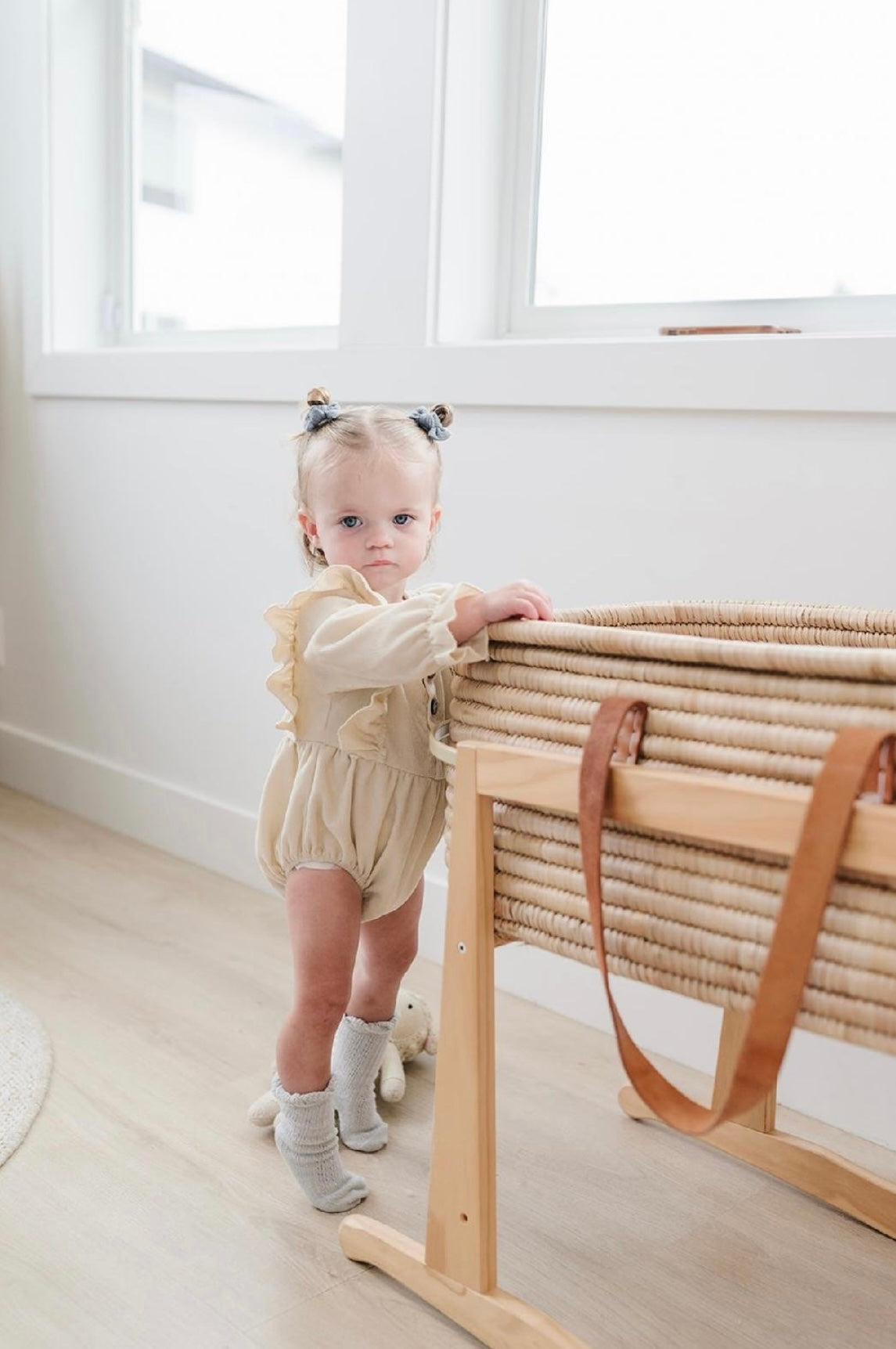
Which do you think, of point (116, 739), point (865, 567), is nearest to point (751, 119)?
point (865, 567)

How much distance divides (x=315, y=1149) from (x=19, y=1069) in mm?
447

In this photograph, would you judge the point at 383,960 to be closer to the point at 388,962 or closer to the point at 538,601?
the point at 388,962

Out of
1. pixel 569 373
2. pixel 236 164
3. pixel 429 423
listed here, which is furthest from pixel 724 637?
pixel 236 164

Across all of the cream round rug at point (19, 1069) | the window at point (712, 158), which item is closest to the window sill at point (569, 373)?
the window at point (712, 158)

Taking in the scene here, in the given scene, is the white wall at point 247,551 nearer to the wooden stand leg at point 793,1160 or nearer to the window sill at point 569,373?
the window sill at point 569,373

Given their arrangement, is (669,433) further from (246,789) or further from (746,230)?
(246,789)

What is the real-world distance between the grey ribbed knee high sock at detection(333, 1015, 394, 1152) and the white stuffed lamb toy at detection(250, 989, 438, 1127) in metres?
0.07

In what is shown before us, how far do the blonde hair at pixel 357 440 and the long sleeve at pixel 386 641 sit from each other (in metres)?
0.14

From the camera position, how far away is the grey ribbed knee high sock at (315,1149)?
3.98 ft

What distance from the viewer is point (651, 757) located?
2.84ft

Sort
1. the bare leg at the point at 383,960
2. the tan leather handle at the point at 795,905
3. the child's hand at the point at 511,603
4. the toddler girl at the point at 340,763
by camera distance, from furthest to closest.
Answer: the bare leg at the point at 383,960 → the toddler girl at the point at 340,763 → the child's hand at the point at 511,603 → the tan leather handle at the point at 795,905

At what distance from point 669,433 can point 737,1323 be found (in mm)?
933

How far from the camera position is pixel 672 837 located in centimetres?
85

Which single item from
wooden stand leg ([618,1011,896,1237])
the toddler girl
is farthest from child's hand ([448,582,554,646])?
wooden stand leg ([618,1011,896,1237])
